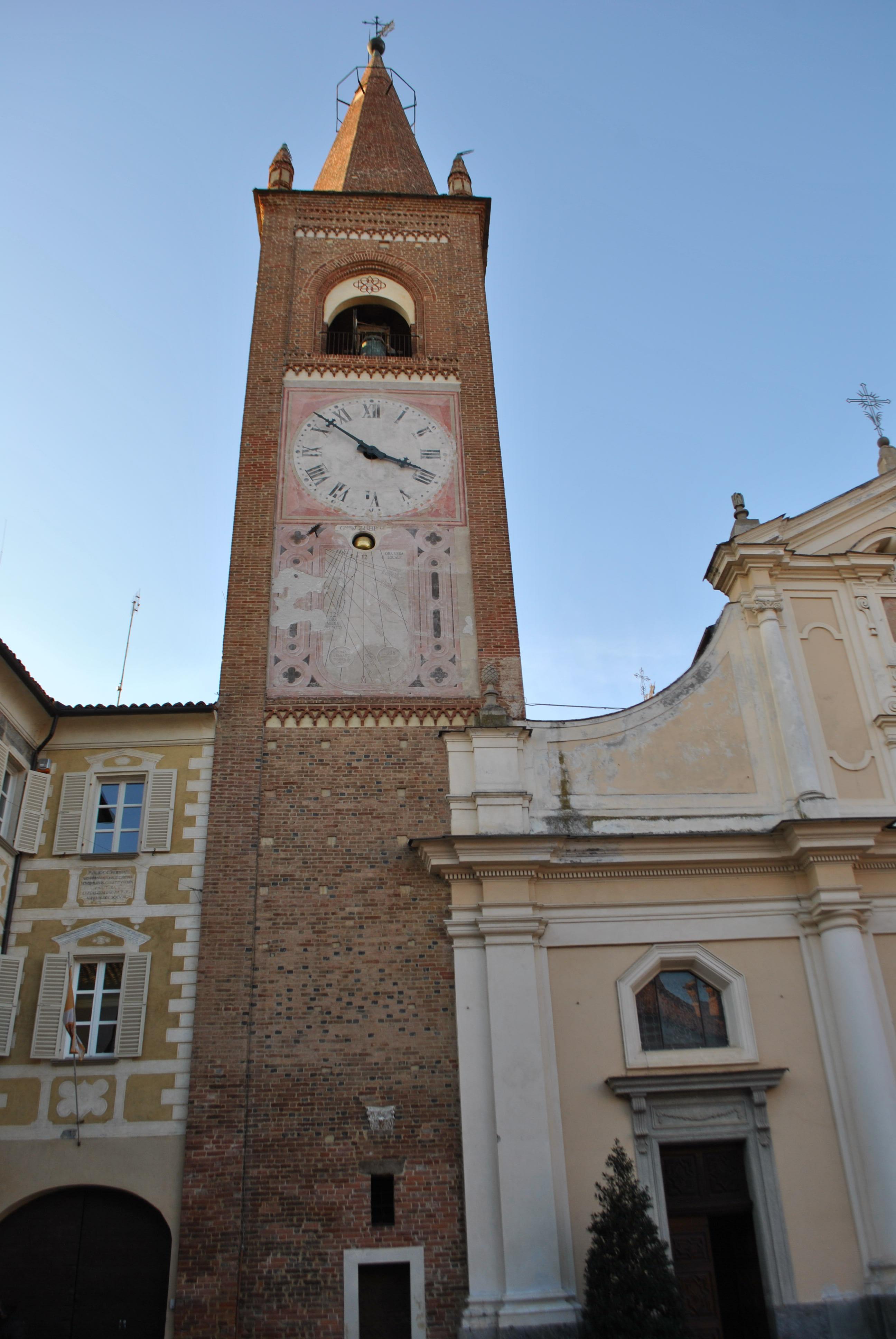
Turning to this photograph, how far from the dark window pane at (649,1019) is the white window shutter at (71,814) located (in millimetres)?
6835

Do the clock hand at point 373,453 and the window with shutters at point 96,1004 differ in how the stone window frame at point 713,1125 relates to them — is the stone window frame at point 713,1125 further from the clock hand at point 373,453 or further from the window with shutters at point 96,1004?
the clock hand at point 373,453

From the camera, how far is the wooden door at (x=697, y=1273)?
36.4 feet

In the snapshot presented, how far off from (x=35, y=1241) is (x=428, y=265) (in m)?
16.2

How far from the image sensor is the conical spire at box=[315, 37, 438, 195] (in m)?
21.5

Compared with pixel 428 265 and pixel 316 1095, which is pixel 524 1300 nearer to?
pixel 316 1095

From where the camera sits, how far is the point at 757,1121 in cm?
1162

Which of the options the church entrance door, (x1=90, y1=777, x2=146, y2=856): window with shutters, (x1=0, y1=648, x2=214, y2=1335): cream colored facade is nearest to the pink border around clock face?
(x1=0, y1=648, x2=214, y2=1335): cream colored facade

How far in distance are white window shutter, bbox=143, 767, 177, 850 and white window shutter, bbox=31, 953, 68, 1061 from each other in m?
1.59

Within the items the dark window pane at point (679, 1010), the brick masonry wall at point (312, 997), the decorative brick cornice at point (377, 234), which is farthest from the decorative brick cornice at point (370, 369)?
the dark window pane at point (679, 1010)

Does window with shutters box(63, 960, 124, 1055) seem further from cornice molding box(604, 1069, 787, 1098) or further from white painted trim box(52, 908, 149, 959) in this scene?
cornice molding box(604, 1069, 787, 1098)

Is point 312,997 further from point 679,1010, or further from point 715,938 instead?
point 715,938

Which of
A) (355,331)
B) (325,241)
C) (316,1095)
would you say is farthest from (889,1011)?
(325,241)

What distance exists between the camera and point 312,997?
12.0 metres

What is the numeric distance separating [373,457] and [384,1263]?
429 inches
